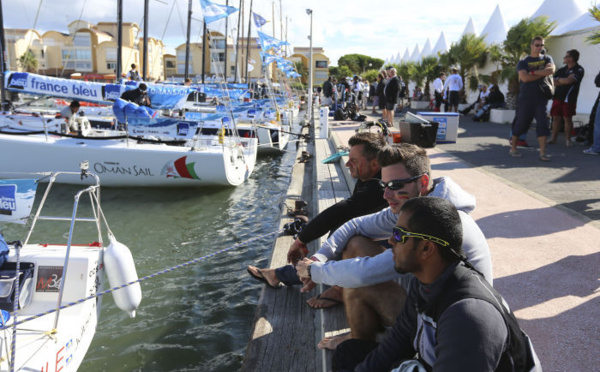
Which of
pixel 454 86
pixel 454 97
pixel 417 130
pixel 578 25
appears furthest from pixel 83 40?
pixel 417 130

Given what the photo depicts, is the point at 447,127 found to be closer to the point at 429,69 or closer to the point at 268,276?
the point at 268,276

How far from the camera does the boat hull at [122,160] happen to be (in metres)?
11.0

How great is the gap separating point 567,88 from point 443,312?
9872mm

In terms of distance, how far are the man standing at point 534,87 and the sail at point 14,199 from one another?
23.5 feet

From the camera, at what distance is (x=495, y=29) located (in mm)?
21438

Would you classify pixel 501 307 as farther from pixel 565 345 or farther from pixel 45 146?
pixel 45 146

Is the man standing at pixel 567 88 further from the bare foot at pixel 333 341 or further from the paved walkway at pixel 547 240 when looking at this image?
the bare foot at pixel 333 341

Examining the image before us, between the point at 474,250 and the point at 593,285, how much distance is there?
1.80m

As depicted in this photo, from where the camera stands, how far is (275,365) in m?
3.20

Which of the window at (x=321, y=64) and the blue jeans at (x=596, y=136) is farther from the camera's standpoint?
the window at (x=321, y=64)

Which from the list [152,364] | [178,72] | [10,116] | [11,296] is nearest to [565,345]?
[152,364]

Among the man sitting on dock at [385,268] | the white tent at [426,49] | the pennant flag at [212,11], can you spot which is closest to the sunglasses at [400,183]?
the man sitting on dock at [385,268]

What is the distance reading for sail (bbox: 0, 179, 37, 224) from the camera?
424 cm

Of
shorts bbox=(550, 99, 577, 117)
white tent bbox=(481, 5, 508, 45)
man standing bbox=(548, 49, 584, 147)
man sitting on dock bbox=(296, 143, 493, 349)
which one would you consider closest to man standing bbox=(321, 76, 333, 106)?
white tent bbox=(481, 5, 508, 45)
